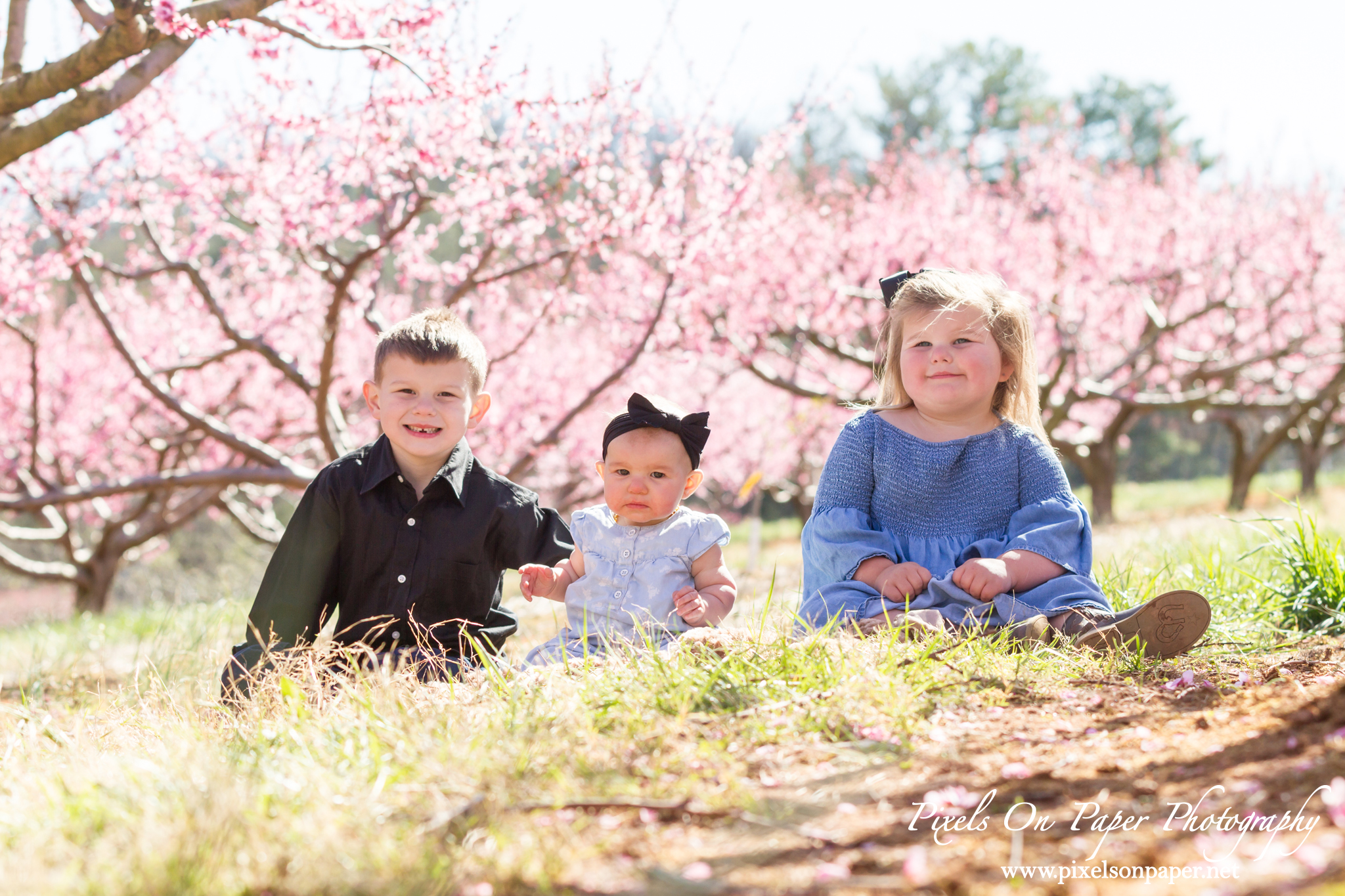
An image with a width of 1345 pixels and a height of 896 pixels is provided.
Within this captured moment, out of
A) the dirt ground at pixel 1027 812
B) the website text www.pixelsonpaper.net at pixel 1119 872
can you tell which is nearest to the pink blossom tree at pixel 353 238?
the dirt ground at pixel 1027 812

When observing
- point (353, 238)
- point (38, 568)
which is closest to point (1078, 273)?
point (353, 238)

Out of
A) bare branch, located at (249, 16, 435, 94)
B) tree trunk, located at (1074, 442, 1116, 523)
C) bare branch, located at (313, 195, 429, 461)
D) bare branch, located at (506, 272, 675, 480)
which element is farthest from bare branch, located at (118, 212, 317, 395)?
tree trunk, located at (1074, 442, 1116, 523)

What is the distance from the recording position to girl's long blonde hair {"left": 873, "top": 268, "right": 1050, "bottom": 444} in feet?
10.3

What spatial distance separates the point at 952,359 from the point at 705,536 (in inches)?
39.4

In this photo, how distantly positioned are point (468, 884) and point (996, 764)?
964 millimetres

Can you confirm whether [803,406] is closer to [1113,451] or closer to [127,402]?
[1113,451]

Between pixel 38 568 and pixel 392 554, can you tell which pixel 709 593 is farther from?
pixel 38 568

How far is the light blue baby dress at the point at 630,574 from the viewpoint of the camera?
287 cm

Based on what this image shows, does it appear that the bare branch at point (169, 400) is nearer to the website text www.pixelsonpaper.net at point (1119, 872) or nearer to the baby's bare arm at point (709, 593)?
the baby's bare arm at point (709, 593)

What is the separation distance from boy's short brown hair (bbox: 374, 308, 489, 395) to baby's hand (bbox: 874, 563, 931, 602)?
148 centimetres

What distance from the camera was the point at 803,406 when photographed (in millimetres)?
14102

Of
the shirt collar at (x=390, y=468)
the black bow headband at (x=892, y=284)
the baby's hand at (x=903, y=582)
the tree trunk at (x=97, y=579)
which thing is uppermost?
the black bow headband at (x=892, y=284)

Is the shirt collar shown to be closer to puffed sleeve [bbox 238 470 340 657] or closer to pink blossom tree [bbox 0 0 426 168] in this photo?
puffed sleeve [bbox 238 470 340 657]

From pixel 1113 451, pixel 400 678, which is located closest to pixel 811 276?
pixel 1113 451
